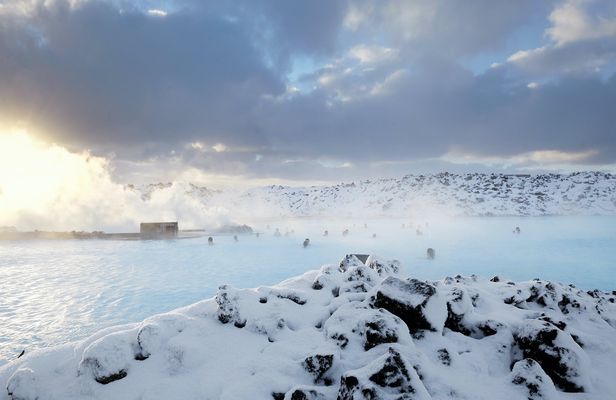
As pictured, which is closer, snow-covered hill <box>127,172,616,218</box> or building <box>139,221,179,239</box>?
building <box>139,221,179,239</box>

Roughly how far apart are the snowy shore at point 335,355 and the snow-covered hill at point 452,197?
1953 inches

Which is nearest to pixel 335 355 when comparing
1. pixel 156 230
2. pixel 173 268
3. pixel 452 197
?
pixel 173 268

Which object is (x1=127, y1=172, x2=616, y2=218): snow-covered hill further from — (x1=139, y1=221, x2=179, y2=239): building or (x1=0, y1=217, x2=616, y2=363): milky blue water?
(x1=0, y1=217, x2=616, y2=363): milky blue water

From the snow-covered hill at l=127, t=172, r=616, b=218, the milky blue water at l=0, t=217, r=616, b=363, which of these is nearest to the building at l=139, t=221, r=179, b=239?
the milky blue water at l=0, t=217, r=616, b=363

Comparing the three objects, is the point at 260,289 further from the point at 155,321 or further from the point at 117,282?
the point at 117,282

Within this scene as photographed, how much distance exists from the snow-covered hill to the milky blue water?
32833 millimetres

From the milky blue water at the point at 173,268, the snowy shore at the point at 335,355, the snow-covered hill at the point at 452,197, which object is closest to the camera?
the snowy shore at the point at 335,355

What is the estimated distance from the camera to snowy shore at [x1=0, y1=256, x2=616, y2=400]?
310 cm

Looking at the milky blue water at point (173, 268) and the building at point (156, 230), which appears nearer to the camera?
the milky blue water at point (173, 268)

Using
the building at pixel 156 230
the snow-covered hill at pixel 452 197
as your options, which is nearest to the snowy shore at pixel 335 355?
the building at pixel 156 230

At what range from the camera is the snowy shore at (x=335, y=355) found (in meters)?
3.10

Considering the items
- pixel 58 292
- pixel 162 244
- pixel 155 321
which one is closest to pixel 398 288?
pixel 155 321

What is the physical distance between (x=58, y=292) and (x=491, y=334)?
1141 centimetres

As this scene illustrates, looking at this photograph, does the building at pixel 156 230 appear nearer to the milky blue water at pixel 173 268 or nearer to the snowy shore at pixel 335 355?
the milky blue water at pixel 173 268
